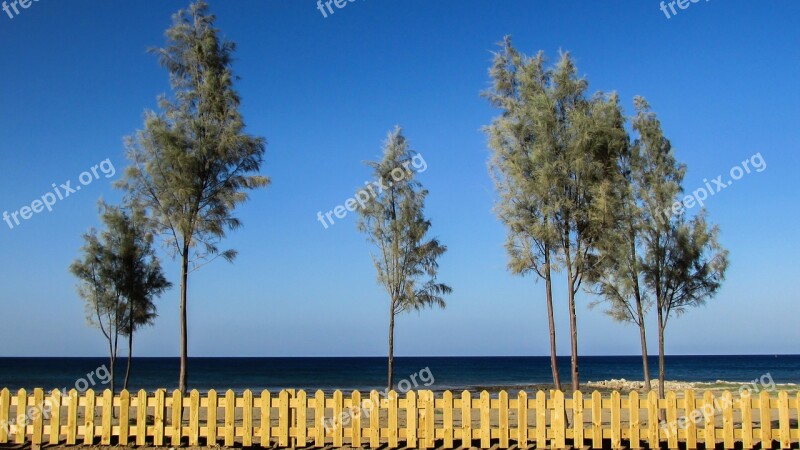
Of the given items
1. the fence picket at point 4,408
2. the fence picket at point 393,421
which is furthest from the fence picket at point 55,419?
the fence picket at point 393,421

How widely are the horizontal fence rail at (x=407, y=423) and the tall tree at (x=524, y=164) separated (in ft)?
10.9

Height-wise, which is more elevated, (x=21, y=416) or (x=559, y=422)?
(x=21, y=416)

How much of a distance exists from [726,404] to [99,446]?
13.5m

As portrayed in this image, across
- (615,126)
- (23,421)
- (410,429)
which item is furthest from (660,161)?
(23,421)

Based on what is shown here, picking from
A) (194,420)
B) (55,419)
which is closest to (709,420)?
(194,420)

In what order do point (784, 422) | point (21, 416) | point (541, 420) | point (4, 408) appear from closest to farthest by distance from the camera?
point (541, 420)
point (784, 422)
point (21, 416)
point (4, 408)

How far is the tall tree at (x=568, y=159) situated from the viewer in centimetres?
1786

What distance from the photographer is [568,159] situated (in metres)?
17.9

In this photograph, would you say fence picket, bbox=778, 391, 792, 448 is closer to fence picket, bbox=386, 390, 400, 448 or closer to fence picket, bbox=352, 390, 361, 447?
fence picket, bbox=386, 390, 400, 448

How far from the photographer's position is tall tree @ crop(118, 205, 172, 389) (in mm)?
23922

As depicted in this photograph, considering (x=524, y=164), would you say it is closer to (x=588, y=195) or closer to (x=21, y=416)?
(x=588, y=195)

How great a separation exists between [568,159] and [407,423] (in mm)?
7928

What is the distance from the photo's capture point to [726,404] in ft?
48.3

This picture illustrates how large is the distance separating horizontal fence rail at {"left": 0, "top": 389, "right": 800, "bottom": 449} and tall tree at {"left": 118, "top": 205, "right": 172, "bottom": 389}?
29.1 ft
